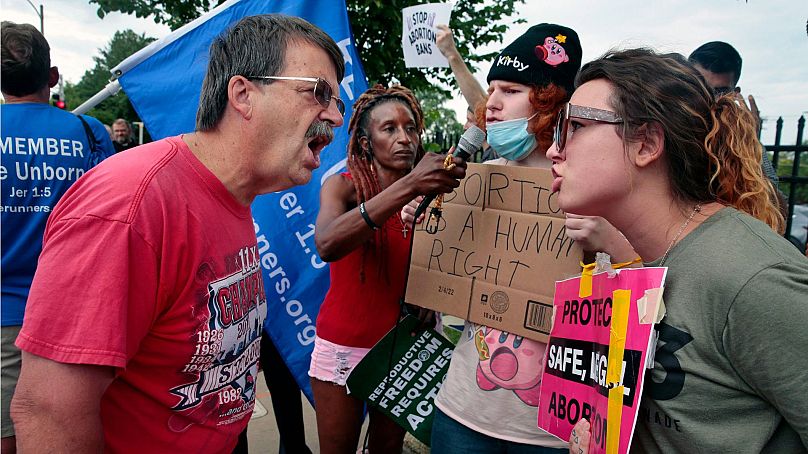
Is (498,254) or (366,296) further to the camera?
(366,296)

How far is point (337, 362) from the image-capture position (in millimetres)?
2562

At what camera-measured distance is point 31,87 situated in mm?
2662

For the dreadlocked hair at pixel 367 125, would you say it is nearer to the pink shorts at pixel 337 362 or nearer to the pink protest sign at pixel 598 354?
the pink shorts at pixel 337 362

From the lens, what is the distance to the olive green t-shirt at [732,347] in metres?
1.05

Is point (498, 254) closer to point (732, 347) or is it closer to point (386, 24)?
point (732, 347)

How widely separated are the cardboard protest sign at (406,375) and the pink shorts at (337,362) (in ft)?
0.34

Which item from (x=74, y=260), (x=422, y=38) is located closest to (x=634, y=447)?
(x=74, y=260)

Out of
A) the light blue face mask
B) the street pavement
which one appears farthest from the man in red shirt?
the street pavement

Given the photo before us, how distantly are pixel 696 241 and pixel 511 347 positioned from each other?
34.0 inches

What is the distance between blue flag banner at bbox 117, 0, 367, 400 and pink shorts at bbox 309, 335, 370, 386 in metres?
0.91

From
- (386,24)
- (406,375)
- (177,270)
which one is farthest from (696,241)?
(386,24)

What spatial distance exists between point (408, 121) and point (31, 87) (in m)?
1.89

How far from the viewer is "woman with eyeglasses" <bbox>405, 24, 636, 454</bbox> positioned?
193cm

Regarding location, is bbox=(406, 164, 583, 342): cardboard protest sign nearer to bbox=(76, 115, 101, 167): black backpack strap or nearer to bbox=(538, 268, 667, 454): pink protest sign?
bbox=(538, 268, 667, 454): pink protest sign
